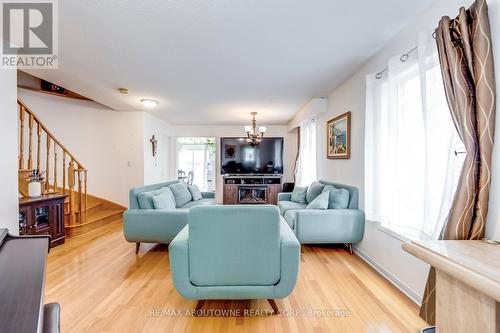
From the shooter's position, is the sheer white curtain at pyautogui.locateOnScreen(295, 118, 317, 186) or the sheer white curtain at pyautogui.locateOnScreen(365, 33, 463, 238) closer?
the sheer white curtain at pyautogui.locateOnScreen(365, 33, 463, 238)

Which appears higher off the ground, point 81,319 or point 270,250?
point 270,250

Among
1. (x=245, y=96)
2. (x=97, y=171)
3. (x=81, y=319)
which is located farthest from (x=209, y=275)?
(x=97, y=171)

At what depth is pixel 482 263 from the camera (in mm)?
955

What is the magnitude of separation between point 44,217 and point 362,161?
4339 mm

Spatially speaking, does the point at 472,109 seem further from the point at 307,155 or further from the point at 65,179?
the point at 65,179

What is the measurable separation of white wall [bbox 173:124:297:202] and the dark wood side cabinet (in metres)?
4.21

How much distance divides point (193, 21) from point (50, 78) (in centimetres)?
279

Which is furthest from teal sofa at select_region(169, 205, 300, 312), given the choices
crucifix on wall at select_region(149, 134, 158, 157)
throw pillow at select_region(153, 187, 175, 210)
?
crucifix on wall at select_region(149, 134, 158, 157)

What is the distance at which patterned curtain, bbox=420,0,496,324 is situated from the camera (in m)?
1.39

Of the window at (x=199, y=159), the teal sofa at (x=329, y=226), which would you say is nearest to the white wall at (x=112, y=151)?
the window at (x=199, y=159)

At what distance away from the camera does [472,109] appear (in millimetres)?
1451

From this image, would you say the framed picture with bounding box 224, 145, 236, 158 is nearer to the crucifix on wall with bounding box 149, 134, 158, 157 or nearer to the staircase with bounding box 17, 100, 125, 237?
the crucifix on wall with bounding box 149, 134, 158, 157

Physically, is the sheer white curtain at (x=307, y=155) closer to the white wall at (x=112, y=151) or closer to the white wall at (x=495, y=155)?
the white wall at (x=495, y=155)

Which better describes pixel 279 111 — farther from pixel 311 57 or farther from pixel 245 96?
pixel 311 57
